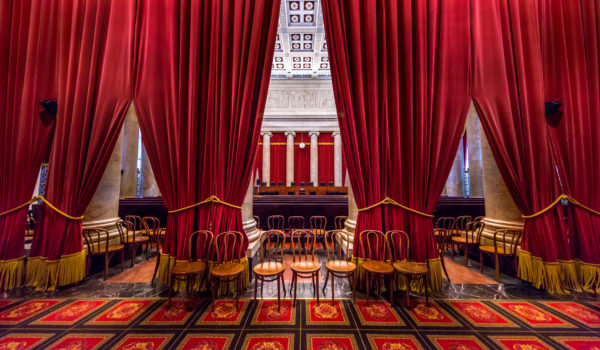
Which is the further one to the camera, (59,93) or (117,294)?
(59,93)

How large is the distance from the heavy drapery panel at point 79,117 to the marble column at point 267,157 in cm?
1014

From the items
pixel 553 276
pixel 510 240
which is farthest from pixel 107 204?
pixel 553 276

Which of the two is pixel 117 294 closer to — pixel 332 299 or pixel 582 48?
pixel 332 299

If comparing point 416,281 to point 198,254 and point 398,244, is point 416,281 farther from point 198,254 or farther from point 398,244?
point 198,254

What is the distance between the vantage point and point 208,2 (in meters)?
2.79

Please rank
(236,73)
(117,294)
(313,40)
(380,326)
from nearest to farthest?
(380,326) < (117,294) < (236,73) < (313,40)

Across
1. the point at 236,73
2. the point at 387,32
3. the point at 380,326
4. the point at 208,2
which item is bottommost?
the point at 380,326

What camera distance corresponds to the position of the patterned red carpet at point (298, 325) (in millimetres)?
1773

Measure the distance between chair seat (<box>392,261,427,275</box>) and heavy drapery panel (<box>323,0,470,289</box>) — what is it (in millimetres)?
202

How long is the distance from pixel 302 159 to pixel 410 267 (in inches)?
456

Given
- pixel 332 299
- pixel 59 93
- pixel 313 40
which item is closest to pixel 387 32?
pixel 332 299

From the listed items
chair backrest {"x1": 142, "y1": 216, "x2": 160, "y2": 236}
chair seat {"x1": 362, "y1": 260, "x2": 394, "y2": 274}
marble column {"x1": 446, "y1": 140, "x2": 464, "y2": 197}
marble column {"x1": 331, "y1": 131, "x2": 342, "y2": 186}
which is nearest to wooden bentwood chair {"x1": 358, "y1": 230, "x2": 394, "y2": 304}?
chair seat {"x1": 362, "y1": 260, "x2": 394, "y2": 274}

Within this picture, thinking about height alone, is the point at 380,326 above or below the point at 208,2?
below

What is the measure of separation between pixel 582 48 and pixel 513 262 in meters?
2.88
